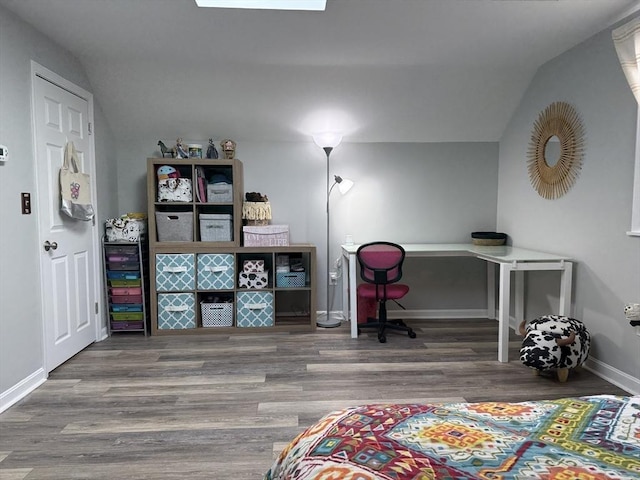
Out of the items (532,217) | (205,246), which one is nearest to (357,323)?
(205,246)

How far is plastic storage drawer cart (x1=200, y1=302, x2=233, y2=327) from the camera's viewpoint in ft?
12.4

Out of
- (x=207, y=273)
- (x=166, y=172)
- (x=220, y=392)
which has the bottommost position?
(x=220, y=392)

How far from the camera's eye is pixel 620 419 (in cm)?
91

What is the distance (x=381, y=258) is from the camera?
3.47 meters

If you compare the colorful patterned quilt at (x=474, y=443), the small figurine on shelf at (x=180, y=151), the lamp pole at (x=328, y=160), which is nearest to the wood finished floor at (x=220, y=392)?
the lamp pole at (x=328, y=160)

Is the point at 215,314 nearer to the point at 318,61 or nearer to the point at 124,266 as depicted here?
the point at 124,266

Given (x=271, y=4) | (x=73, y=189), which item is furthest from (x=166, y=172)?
(x=271, y=4)

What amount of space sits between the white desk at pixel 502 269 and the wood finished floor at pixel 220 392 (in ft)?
0.93

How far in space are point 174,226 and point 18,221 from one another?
1.36 meters

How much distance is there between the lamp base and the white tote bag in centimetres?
224

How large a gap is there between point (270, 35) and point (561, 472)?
2.88 meters

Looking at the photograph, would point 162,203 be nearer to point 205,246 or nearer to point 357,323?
point 205,246

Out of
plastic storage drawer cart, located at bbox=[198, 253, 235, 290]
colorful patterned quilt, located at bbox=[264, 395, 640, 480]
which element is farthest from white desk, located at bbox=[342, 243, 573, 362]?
colorful patterned quilt, located at bbox=[264, 395, 640, 480]

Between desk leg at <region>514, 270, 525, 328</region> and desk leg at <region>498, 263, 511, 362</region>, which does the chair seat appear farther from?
desk leg at <region>514, 270, 525, 328</region>
